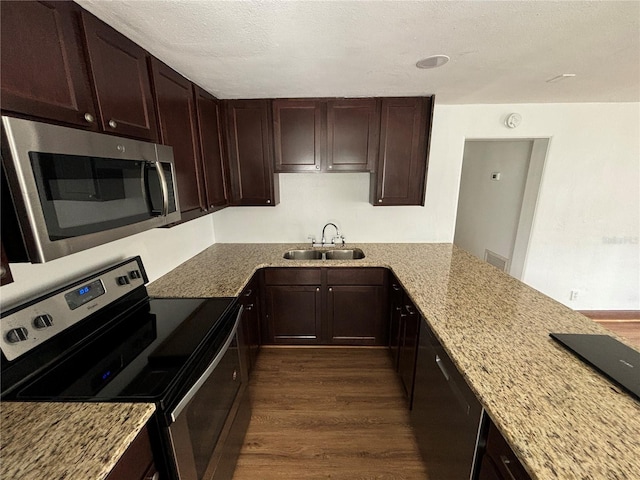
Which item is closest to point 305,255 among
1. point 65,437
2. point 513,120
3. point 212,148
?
point 212,148

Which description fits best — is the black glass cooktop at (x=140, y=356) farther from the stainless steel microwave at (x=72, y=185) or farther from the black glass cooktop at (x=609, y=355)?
the black glass cooktop at (x=609, y=355)

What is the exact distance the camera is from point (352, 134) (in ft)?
7.54

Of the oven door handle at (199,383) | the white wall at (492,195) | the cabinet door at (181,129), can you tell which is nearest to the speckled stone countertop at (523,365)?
the oven door handle at (199,383)

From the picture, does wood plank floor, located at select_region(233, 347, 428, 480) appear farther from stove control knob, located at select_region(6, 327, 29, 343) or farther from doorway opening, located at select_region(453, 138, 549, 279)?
doorway opening, located at select_region(453, 138, 549, 279)

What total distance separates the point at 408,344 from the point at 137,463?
5.09 ft

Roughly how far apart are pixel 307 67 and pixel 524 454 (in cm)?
193

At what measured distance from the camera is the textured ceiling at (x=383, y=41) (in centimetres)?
103

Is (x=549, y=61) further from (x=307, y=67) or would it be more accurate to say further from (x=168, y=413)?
(x=168, y=413)

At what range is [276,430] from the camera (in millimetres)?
1756

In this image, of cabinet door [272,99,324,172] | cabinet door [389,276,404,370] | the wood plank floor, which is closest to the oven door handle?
the wood plank floor

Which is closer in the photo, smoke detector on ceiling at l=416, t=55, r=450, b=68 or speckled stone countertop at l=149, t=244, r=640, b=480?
speckled stone countertop at l=149, t=244, r=640, b=480

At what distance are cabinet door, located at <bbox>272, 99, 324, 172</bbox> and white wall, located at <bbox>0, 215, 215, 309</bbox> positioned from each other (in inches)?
40.2

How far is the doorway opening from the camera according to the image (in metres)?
2.86

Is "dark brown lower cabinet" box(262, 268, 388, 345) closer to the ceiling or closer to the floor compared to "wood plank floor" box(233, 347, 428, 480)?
closer to the ceiling
